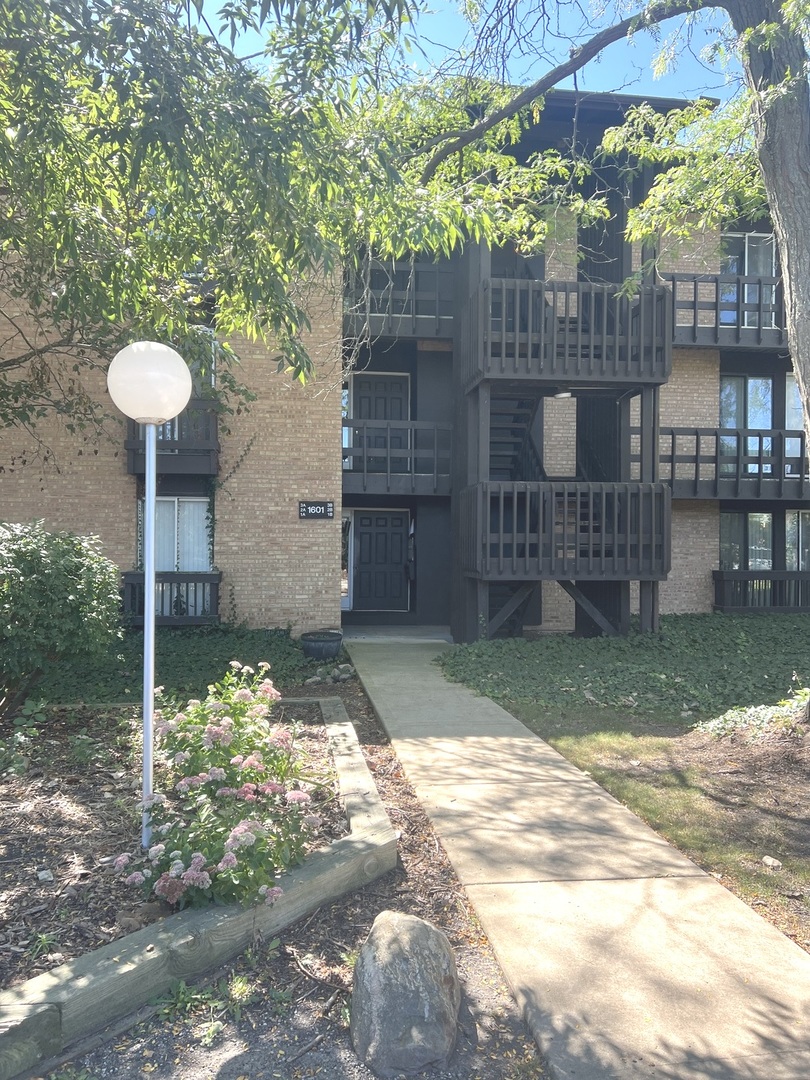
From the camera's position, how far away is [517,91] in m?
8.59

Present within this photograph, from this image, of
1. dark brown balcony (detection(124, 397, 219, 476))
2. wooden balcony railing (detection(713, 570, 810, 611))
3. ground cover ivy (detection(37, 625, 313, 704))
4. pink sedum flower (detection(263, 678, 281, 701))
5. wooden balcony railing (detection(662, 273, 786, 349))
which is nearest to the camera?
pink sedum flower (detection(263, 678, 281, 701))

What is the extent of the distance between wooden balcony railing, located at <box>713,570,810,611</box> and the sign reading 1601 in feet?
26.5

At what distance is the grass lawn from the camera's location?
15.1 feet

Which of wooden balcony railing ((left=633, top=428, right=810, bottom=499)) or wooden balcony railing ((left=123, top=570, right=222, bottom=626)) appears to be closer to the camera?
wooden balcony railing ((left=123, top=570, right=222, bottom=626))

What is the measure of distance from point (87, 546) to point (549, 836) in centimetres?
506

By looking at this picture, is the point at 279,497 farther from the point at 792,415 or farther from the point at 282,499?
the point at 792,415

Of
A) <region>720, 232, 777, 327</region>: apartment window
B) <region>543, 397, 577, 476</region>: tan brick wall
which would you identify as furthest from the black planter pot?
<region>720, 232, 777, 327</region>: apartment window

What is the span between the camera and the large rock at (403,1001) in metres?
2.66

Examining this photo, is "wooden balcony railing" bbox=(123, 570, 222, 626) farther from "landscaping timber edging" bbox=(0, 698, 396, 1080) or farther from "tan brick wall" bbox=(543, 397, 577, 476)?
"landscaping timber edging" bbox=(0, 698, 396, 1080)

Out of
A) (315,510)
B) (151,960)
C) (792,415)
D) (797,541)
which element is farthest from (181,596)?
(792,415)

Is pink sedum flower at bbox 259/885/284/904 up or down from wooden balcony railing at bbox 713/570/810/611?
down

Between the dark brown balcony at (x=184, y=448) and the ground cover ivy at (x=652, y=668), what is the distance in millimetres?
5332

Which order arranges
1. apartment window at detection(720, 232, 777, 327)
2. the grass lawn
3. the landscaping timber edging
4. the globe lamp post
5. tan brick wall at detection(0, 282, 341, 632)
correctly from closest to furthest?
the landscaping timber edging
the globe lamp post
the grass lawn
tan brick wall at detection(0, 282, 341, 632)
apartment window at detection(720, 232, 777, 327)

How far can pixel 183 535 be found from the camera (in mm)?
13602
